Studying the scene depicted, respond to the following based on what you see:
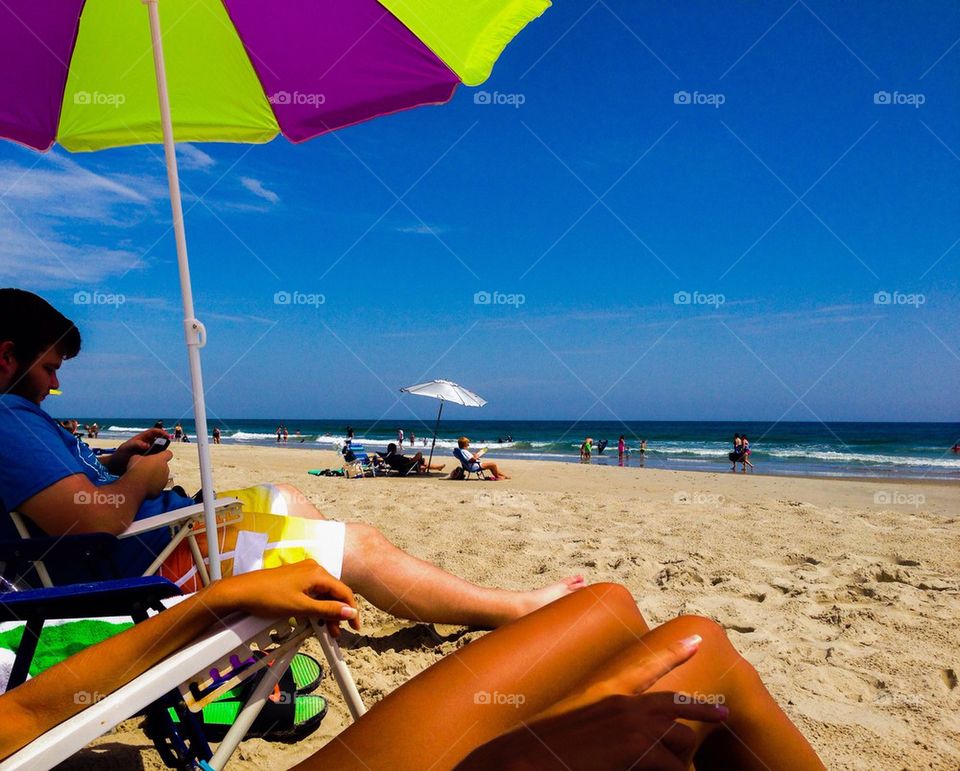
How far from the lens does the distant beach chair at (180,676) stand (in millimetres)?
1045

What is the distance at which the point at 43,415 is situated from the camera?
2.26 m

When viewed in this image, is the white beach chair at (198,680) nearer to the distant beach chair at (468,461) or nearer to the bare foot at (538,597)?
the bare foot at (538,597)

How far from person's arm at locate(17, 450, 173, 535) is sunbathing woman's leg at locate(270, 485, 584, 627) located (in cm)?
75

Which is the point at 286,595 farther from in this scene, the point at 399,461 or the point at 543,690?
the point at 399,461

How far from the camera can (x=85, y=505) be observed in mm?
2168

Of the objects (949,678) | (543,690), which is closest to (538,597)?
(543,690)

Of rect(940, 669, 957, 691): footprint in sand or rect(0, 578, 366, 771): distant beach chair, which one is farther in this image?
rect(940, 669, 957, 691): footprint in sand

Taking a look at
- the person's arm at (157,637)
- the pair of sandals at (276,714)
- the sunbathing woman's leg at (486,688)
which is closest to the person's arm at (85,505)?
the pair of sandals at (276,714)

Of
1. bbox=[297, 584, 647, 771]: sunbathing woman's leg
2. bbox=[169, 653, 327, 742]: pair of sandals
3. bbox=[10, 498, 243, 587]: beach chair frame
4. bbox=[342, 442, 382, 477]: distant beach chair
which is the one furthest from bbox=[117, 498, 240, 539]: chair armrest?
bbox=[342, 442, 382, 477]: distant beach chair

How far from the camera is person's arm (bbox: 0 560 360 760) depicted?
3.51 feet

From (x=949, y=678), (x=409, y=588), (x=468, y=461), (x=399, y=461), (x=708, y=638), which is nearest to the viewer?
(x=708, y=638)

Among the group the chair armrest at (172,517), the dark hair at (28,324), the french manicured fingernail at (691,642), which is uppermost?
the dark hair at (28,324)

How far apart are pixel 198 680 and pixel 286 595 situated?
0.29 m

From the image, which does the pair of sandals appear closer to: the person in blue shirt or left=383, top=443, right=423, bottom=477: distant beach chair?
the person in blue shirt
